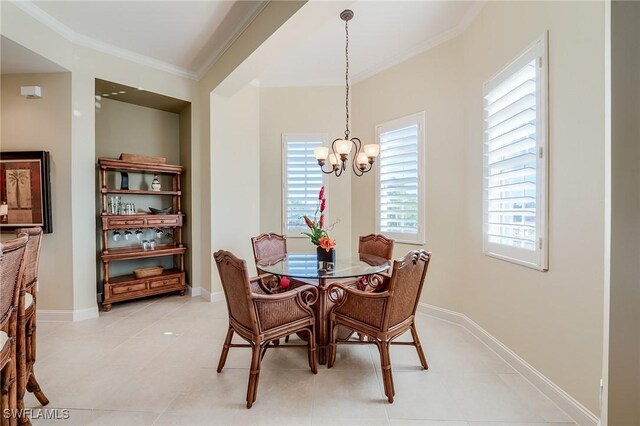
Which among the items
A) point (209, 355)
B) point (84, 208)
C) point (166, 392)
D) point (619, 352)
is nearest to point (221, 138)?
point (84, 208)

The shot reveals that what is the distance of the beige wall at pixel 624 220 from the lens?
0.71 m

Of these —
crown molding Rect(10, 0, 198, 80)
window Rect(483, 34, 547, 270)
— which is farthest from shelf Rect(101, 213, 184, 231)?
window Rect(483, 34, 547, 270)

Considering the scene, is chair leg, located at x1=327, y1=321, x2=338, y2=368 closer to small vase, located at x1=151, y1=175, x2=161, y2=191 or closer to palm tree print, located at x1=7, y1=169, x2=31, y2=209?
small vase, located at x1=151, y1=175, x2=161, y2=191

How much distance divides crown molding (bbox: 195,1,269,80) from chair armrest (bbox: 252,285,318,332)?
266cm

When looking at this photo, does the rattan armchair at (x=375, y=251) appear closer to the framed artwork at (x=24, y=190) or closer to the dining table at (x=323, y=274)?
the dining table at (x=323, y=274)

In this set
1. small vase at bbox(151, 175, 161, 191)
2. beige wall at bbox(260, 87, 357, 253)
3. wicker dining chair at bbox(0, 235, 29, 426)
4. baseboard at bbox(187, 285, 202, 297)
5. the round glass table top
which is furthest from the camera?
beige wall at bbox(260, 87, 357, 253)

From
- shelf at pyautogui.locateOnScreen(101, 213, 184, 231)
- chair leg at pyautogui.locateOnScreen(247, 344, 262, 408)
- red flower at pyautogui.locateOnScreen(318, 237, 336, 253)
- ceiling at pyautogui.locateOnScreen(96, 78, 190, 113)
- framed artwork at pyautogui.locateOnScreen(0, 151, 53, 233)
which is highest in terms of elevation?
ceiling at pyautogui.locateOnScreen(96, 78, 190, 113)

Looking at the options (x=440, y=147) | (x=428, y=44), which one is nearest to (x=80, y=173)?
(x=440, y=147)

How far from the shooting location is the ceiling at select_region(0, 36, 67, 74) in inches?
105

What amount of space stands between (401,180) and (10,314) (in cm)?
359

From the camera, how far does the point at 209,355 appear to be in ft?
8.16

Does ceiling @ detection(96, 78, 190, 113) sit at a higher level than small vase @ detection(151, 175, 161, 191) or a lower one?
higher

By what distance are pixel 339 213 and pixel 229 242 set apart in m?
1.71

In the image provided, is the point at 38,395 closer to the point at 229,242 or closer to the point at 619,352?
the point at 229,242
